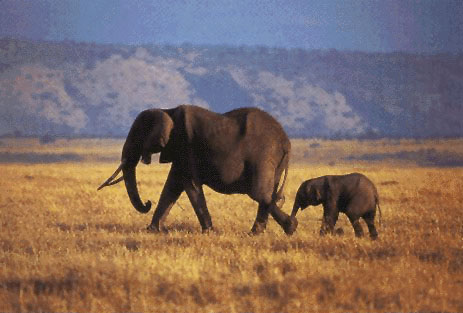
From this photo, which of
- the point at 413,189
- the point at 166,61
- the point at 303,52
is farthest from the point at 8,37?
the point at 413,189

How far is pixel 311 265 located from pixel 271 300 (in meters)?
1.76

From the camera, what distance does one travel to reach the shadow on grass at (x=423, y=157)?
64206mm

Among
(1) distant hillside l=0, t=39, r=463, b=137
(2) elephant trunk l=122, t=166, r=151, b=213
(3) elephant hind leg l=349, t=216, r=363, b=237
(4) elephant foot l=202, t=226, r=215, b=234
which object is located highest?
(1) distant hillside l=0, t=39, r=463, b=137

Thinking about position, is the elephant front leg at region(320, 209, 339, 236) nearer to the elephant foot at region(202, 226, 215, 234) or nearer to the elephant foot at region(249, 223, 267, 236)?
the elephant foot at region(249, 223, 267, 236)

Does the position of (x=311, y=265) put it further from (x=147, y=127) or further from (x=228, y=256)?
(x=147, y=127)

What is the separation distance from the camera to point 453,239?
14.3m

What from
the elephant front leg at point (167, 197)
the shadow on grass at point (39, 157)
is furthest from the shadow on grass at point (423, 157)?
the elephant front leg at point (167, 197)

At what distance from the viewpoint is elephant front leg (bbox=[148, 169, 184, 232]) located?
15422mm

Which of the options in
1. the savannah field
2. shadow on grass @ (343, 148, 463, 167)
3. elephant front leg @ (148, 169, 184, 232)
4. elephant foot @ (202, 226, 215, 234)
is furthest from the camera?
shadow on grass @ (343, 148, 463, 167)

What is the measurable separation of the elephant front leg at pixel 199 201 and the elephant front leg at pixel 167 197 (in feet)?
1.24

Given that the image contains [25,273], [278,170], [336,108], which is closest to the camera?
[25,273]

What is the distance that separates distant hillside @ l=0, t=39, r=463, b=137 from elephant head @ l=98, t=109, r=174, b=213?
111 m

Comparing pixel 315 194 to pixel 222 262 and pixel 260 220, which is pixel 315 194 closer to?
pixel 260 220

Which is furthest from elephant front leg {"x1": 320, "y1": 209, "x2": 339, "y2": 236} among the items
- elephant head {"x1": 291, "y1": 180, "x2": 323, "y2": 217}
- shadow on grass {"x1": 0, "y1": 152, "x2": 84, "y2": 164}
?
shadow on grass {"x1": 0, "y1": 152, "x2": 84, "y2": 164}
